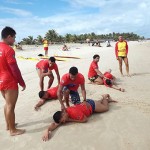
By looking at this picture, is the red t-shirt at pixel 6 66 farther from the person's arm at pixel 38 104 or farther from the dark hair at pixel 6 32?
the person's arm at pixel 38 104

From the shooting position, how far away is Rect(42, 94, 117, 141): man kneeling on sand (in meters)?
5.39

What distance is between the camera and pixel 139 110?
6355 mm

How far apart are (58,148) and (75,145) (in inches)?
13.2

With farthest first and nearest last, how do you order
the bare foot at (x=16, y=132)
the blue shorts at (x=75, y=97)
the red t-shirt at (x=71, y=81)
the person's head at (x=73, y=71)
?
the blue shorts at (x=75, y=97), the red t-shirt at (x=71, y=81), the person's head at (x=73, y=71), the bare foot at (x=16, y=132)

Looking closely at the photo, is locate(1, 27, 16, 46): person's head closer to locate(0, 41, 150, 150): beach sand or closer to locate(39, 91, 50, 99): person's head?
locate(0, 41, 150, 150): beach sand

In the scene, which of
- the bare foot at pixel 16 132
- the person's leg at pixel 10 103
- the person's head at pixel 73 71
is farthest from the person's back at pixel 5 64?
the person's head at pixel 73 71

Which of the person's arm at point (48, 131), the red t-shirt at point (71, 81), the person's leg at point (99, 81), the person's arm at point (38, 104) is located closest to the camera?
the person's arm at point (48, 131)

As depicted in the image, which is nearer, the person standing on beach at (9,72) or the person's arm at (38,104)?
the person standing on beach at (9,72)

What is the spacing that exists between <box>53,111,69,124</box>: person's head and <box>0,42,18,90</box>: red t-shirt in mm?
1081

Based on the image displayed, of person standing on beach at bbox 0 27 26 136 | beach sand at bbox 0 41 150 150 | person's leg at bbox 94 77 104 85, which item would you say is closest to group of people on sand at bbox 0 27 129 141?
person standing on beach at bbox 0 27 26 136

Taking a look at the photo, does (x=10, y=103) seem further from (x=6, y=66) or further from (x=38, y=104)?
(x=38, y=104)

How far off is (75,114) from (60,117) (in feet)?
1.29

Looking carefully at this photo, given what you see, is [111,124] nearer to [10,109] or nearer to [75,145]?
[75,145]

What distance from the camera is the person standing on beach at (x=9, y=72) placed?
472cm
